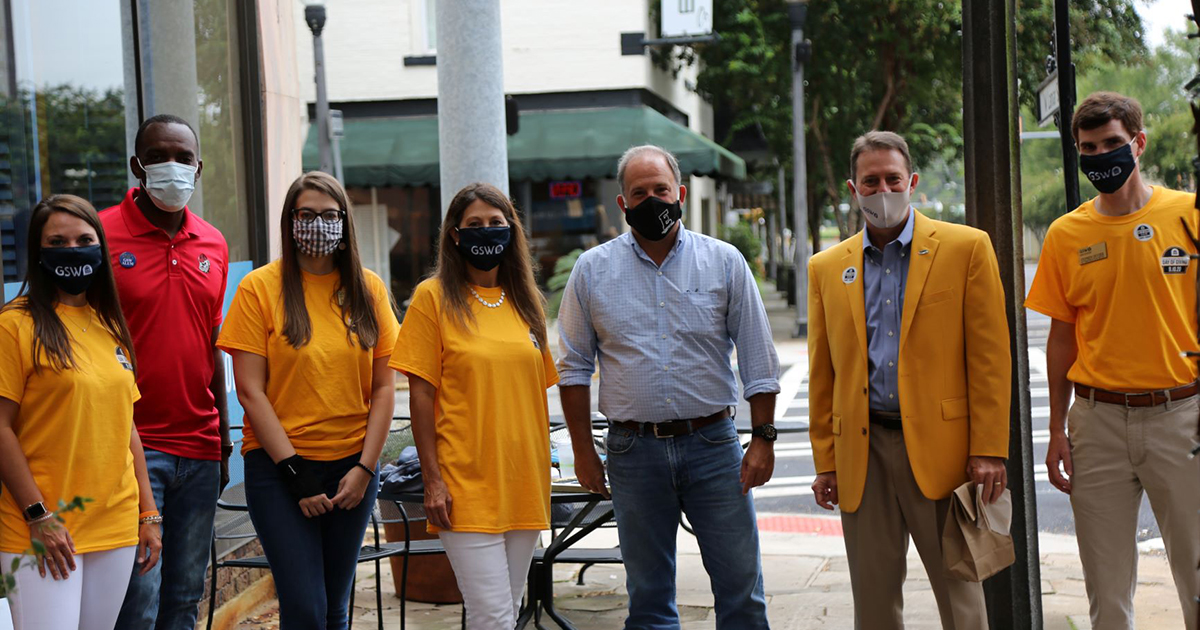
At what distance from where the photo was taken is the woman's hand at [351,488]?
4.16m

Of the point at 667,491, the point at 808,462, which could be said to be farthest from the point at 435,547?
the point at 808,462

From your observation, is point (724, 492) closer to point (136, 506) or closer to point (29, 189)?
point (136, 506)

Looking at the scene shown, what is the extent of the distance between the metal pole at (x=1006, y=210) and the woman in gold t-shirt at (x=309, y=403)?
2.55 metres

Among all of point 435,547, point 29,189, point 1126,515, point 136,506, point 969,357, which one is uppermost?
point 29,189

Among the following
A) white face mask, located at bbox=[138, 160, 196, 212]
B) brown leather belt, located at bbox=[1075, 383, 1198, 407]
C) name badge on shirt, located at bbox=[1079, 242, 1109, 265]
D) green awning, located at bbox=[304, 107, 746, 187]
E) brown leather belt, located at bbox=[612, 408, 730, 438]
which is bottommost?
brown leather belt, located at bbox=[612, 408, 730, 438]

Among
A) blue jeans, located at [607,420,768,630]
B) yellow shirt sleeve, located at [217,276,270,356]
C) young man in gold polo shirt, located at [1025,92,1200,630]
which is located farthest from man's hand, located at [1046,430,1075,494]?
yellow shirt sleeve, located at [217,276,270,356]

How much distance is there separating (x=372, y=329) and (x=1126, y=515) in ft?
9.03

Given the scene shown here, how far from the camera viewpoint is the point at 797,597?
263 inches

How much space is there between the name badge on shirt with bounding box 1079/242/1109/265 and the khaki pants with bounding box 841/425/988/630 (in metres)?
0.93

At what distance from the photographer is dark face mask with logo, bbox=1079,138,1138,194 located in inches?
167

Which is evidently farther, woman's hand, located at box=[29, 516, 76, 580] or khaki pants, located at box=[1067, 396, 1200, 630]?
khaki pants, located at box=[1067, 396, 1200, 630]

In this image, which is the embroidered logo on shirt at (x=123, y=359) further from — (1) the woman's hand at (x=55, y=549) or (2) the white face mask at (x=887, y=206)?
(2) the white face mask at (x=887, y=206)

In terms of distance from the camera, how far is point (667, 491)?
4457mm

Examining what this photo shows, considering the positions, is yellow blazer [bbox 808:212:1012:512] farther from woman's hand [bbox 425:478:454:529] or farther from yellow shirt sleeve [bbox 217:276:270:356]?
yellow shirt sleeve [bbox 217:276:270:356]
